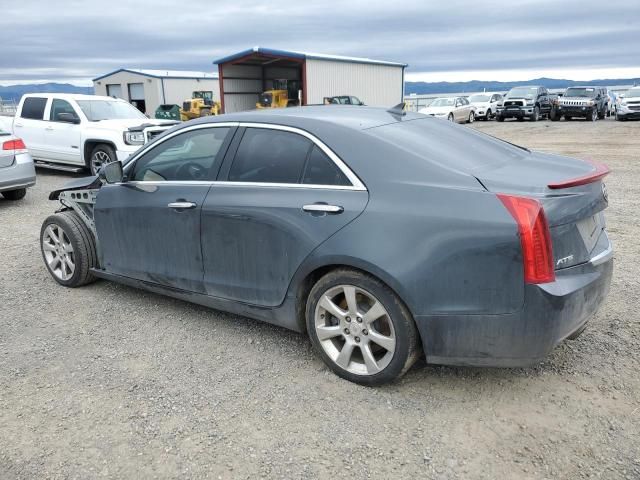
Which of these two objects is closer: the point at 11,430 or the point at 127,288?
the point at 11,430

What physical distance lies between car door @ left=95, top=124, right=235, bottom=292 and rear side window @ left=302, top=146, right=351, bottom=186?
76cm

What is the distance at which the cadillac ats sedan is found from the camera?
2.81 m

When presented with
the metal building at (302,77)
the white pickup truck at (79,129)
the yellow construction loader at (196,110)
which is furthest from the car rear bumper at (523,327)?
the yellow construction loader at (196,110)

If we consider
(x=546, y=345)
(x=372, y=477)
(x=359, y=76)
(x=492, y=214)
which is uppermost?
(x=359, y=76)

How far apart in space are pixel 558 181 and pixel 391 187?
0.91 metres

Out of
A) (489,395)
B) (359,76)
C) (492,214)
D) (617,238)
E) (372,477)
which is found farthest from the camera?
(359,76)

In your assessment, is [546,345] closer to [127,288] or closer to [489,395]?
[489,395]

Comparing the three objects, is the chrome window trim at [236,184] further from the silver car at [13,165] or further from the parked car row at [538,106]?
the parked car row at [538,106]

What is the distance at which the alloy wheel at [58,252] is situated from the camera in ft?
16.4

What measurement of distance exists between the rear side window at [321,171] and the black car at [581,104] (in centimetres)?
3047

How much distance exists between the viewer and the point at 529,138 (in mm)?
20766

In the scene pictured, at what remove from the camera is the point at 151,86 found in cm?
3719

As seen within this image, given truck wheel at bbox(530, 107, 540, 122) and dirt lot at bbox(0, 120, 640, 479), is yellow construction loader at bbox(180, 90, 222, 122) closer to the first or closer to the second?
truck wheel at bbox(530, 107, 540, 122)

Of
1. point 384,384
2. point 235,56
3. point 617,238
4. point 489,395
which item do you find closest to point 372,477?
point 384,384
